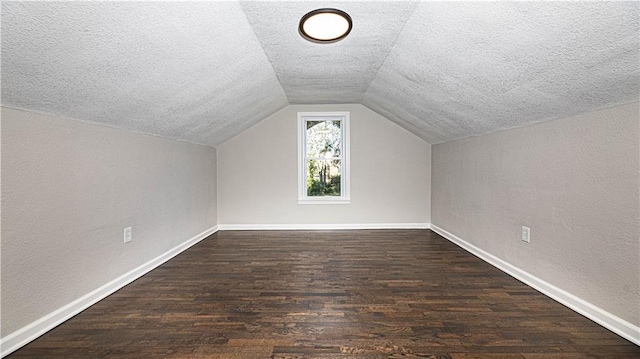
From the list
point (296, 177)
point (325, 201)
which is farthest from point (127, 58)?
point (325, 201)

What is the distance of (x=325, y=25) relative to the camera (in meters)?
2.12

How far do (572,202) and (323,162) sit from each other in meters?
3.68

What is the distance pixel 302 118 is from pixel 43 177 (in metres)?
3.81

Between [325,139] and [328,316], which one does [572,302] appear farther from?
[325,139]

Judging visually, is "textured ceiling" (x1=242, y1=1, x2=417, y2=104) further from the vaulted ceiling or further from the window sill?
the window sill

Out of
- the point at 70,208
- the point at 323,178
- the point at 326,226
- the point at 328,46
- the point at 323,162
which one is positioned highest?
the point at 328,46

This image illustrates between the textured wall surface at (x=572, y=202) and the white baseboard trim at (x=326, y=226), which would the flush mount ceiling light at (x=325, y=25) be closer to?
the textured wall surface at (x=572, y=202)

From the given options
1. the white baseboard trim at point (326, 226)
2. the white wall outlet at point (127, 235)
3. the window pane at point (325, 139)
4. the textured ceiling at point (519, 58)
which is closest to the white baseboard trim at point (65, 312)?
the white wall outlet at point (127, 235)

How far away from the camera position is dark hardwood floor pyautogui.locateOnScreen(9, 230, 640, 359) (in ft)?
5.95

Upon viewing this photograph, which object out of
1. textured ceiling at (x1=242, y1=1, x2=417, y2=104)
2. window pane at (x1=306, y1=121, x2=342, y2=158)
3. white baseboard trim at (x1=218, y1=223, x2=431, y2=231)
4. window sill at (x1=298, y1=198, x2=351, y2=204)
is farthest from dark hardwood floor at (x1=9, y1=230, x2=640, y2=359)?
window pane at (x1=306, y1=121, x2=342, y2=158)

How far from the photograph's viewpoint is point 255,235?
4.84 m

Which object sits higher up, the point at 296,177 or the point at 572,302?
the point at 296,177

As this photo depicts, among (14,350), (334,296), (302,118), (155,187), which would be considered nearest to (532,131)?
(334,296)

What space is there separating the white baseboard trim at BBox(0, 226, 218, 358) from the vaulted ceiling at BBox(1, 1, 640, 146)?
1.39 m
